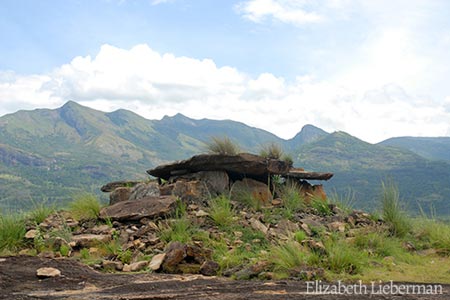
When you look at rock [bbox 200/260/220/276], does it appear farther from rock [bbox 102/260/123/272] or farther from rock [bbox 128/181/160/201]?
rock [bbox 128/181/160/201]

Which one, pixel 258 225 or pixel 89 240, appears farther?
pixel 258 225

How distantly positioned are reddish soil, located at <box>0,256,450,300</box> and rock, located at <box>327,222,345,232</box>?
4.72 metres

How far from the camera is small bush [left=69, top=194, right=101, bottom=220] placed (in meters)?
12.7

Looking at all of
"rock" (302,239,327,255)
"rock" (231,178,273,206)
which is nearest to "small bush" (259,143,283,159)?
"rock" (231,178,273,206)

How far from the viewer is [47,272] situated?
7.10 meters

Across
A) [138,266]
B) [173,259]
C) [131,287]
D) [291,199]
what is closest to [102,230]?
[138,266]

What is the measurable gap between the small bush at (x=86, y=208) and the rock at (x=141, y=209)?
0.65 m

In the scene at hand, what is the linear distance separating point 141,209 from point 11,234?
120 inches

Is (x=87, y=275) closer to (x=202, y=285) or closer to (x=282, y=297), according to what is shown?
(x=202, y=285)

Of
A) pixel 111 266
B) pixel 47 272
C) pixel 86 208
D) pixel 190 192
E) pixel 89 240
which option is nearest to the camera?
pixel 47 272

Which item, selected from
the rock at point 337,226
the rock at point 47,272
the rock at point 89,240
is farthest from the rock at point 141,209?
the rock at point 47,272

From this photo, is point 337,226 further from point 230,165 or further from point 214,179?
point 214,179

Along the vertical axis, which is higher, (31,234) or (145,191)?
(145,191)

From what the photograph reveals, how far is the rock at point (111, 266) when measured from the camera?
8.26 metres
